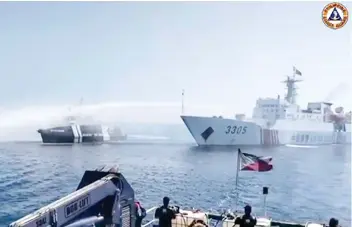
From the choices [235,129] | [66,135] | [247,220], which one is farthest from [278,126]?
[247,220]

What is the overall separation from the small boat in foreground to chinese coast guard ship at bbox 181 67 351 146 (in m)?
63.9

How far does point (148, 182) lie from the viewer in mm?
35875

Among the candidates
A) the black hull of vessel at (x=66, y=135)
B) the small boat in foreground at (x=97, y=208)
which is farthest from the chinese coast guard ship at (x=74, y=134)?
the small boat in foreground at (x=97, y=208)

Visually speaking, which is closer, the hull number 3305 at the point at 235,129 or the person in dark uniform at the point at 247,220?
the person in dark uniform at the point at 247,220

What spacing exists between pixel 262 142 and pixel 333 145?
26145 mm

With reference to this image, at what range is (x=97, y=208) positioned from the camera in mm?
7996

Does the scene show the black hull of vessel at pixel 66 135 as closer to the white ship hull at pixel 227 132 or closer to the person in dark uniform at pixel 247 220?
the white ship hull at pixel 227 132

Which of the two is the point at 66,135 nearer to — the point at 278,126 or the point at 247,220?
the point at 278,126

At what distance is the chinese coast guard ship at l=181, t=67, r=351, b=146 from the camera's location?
242 ft

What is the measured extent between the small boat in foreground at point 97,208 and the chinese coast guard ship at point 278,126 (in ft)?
210

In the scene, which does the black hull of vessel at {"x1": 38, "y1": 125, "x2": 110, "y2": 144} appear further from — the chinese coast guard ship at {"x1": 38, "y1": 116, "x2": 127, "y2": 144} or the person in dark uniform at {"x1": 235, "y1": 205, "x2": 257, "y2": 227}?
the person in dark uniform at {"x1": 235, "y1": 205, "x2": 257, "y2": 227}

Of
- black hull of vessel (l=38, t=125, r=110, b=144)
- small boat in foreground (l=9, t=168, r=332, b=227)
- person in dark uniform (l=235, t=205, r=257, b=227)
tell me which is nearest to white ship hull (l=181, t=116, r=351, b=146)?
black hull of vessel (l=38, t=125, r=110, b=144)

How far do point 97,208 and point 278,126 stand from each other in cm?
7831

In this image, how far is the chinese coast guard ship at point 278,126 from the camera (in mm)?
73875
